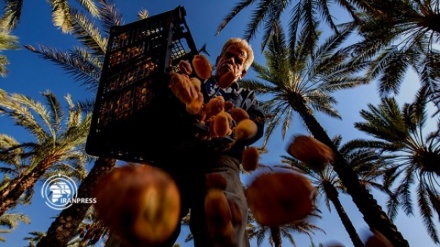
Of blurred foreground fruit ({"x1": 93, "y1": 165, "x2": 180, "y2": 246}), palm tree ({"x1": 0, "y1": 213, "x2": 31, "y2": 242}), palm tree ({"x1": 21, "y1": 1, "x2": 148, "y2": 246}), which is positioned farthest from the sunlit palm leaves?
palm tree ({"x1": 0, "y1": 213, "x2": 31, "y2": 242})

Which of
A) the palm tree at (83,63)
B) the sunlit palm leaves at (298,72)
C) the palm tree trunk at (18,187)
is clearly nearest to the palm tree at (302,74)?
the sunlit palm leaves at (298,72)

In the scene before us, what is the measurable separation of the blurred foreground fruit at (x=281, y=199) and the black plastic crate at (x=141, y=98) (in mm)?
549

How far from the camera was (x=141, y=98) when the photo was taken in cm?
203

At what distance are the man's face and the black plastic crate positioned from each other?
364 mm

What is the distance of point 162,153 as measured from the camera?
211cm

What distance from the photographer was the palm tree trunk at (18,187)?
9906 millimetres

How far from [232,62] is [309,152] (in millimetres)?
1078

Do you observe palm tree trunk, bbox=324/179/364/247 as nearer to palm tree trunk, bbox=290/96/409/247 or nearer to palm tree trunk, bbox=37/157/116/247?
palm tree trunk, bbox=290/96/409/247

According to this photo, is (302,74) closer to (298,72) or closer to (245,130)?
(298,72)

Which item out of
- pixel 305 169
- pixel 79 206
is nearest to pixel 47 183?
pixel 79 206

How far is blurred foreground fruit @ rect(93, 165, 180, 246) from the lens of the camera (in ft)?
4.59

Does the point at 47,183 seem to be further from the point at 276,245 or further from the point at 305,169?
the point at 305,169

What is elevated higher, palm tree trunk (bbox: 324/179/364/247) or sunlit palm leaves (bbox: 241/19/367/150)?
sunlit palm leaves (bbox: 241/19/367/150)

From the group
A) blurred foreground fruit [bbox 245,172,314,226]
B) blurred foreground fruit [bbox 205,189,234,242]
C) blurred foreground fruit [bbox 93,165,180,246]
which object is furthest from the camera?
blurred foreground fruit [bbox 245,172,314,226]
